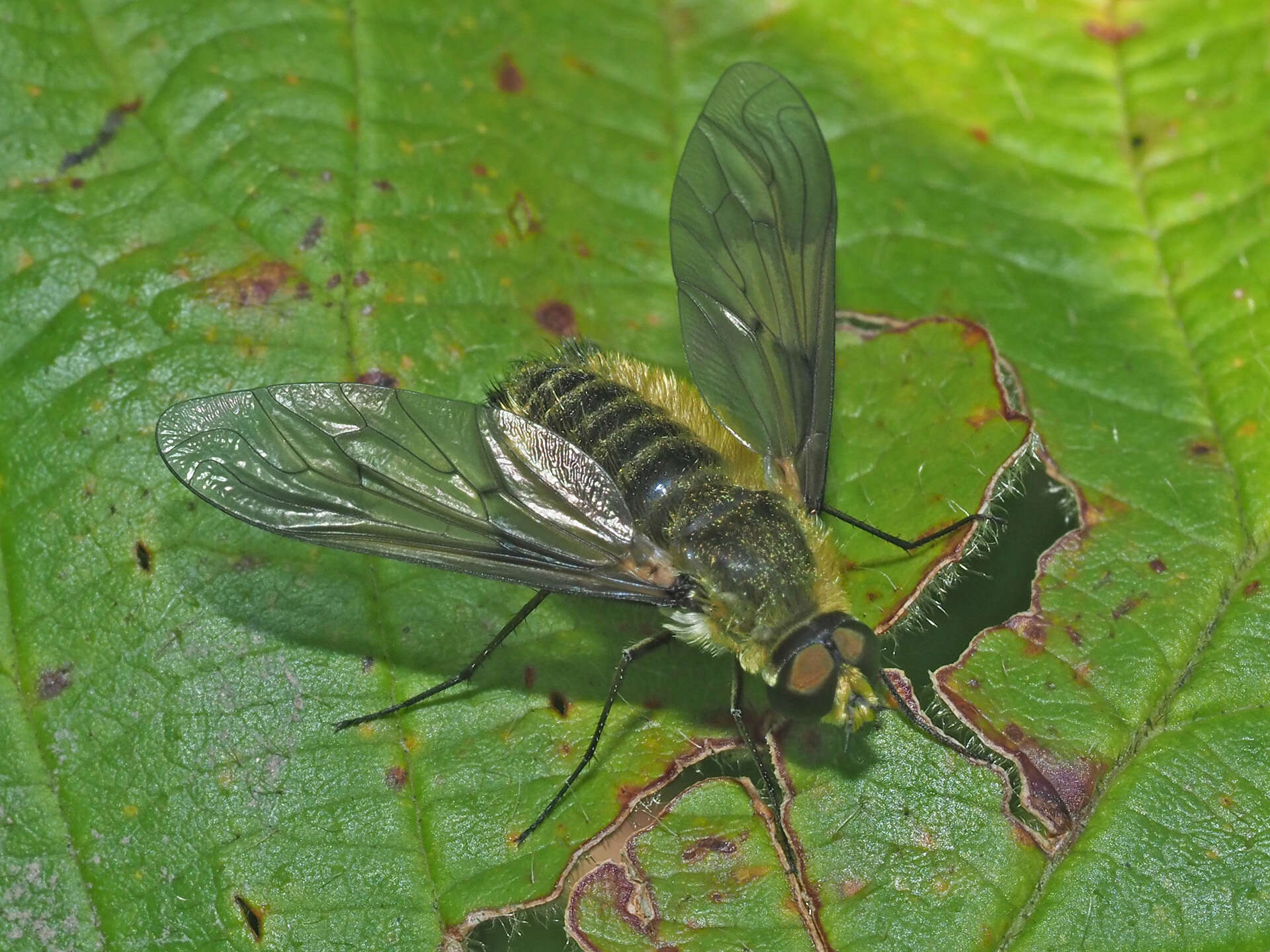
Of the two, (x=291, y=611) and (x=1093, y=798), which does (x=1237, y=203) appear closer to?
(x=1093, y=798)

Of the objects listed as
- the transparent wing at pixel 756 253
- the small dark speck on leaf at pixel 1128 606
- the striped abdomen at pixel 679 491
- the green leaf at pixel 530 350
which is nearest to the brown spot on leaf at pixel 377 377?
the green leaf at pixel 530 350

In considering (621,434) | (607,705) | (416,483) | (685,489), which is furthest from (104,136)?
(607,705)

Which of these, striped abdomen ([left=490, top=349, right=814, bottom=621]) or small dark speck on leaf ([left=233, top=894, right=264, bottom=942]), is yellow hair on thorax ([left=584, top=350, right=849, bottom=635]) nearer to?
striped abdomen ([left=490, top=349, right=814, bottom=621])

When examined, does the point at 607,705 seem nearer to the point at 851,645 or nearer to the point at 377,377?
the point at 851,645

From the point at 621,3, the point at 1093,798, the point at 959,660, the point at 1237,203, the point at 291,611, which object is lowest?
the point at 1093,798

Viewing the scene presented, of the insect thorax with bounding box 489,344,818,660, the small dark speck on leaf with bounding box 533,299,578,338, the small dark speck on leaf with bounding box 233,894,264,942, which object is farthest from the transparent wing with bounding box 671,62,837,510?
the small dark speck on leaf with bounding box 233,894,264,942

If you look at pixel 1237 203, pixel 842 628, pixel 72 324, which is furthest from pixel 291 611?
pixel 1237 203

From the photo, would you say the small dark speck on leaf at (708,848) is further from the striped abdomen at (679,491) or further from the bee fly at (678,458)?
the striped abdomen at (679,491)
